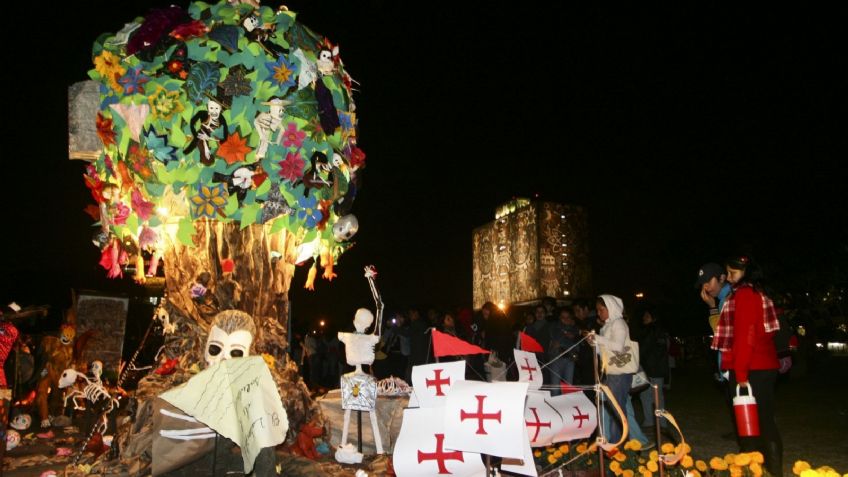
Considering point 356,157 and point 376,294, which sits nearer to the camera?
point 356,157

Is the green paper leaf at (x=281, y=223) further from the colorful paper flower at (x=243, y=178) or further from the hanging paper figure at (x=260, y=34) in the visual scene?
the hanging paper figure at (x=260, y=34)

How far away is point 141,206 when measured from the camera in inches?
235

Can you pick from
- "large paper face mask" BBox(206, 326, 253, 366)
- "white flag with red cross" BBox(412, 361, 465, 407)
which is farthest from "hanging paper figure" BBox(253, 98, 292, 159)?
"white flag with red cross" BBox(412, 361, 465, 407)

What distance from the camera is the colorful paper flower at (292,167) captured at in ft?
19.4

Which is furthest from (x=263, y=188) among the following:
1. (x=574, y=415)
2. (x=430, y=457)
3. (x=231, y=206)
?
(x=574, y=415)

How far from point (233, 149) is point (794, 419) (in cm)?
864

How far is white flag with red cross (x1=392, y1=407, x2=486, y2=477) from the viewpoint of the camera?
383cm

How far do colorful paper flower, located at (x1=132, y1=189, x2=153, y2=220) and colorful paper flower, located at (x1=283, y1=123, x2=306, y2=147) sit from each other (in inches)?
58.1

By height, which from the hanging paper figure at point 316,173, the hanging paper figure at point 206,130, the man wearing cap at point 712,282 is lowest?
the man wearing cap at point 712,282

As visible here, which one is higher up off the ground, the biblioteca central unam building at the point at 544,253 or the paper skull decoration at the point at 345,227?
the biblioteca central unam building at the point at 544,253

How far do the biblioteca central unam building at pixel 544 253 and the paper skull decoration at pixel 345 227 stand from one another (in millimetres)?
26004

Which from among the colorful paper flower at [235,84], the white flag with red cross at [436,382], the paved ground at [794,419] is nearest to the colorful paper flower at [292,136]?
the colorful paper flower at [235,84]

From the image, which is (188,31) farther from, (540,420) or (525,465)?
(525,465)

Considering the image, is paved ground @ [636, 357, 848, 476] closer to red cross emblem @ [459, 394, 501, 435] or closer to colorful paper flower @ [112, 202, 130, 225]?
red cross emblem @ [459, 394, 501, 435]
